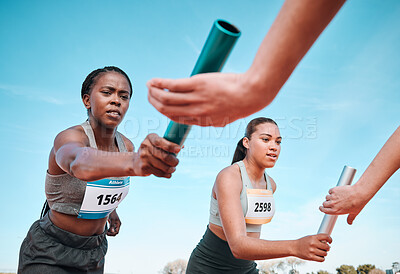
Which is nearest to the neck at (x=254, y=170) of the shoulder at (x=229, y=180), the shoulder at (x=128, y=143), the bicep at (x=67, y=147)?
the shoulder at (x=229, y=180)

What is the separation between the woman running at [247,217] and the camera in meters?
2.65

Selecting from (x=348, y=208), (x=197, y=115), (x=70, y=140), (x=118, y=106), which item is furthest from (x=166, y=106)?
(x=348, y=208)

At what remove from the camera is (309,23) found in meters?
1.30

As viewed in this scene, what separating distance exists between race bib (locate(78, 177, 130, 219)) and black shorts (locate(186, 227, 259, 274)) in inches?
38.9

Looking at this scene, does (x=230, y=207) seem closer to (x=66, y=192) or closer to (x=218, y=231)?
(x=218, y=231)

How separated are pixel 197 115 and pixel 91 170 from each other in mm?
861

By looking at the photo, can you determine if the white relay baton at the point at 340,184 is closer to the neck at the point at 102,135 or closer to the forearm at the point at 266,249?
the forearm at the point at 266,249

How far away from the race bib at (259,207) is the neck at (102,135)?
1480 mm

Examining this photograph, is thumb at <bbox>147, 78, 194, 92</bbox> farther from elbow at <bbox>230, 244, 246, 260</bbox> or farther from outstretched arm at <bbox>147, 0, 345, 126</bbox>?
elbow at <bbox>230, 244, 246, 260</bbox>

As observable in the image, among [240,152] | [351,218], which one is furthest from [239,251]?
[240,152]

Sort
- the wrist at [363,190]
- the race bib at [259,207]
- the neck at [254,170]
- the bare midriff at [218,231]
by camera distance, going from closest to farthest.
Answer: the wrist at [363,190]
the bare midriff at [218,231]
the race bib at [259,207]
the neck at [254,170]

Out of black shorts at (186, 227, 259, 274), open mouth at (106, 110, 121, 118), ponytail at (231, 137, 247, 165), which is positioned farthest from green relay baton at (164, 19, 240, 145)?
ponytail at (231, 137, 247, 165)

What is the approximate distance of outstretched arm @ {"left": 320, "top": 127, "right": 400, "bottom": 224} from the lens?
275 cm

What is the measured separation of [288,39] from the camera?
1.31 m
